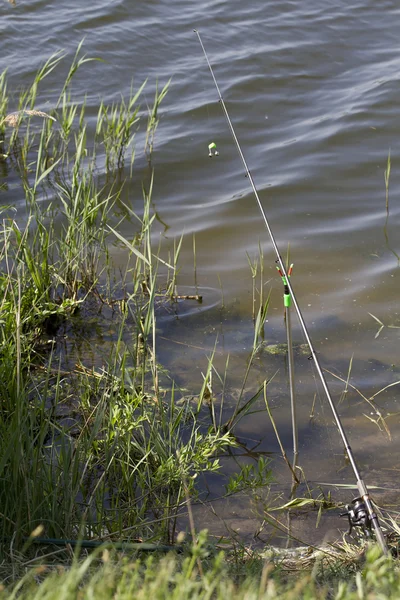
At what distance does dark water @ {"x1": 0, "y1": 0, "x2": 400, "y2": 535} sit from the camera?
4094mm

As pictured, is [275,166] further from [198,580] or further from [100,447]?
[198,580]

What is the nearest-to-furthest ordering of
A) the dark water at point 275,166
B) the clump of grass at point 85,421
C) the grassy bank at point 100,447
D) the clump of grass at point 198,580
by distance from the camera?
the clump of grass at point 198,580
the grassy bank at point 100,447
the clump of grass at point 85,421
the dark water at point 275,166

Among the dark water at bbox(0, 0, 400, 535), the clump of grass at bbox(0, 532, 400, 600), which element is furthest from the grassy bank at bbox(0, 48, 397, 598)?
the dark water at bbox(0, 0, 400, 535)

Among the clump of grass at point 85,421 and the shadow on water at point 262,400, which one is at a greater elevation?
the clump of grass at point 85,421

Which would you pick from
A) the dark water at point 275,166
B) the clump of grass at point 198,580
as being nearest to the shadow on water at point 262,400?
the dark water at point 275,166

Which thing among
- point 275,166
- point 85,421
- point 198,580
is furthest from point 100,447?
point 275,166

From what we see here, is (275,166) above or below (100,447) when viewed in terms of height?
below

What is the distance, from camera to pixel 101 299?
4391 mm

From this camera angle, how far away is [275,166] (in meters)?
6.55

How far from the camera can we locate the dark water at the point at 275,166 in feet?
13.4

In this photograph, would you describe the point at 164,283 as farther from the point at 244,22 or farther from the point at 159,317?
the point at 244,22

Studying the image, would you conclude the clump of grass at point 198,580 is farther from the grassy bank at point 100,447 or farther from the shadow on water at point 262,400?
the shadow on water at point 262,400

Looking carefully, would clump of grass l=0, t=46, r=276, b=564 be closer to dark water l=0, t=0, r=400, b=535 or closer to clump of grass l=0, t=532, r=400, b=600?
clump of grass l=0, t=532, r=400, b=600

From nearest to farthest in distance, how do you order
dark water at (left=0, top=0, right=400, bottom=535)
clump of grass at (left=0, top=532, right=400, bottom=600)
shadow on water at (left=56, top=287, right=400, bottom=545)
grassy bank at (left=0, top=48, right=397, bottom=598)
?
clump of grass at (left=0, top=532, right=400, bottom=600), grassy bank at (left=0, top=48, right=397, bottom=598), shadow on water at (left=56, top=287, right=400, bottom=545), dark water at (left=0, top=0, right=400, bottom=535)
